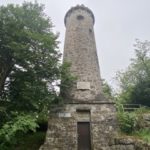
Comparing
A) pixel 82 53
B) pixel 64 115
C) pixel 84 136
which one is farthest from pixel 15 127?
pixel 82 53

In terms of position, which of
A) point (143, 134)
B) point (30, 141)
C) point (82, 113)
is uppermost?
point (82, 113)

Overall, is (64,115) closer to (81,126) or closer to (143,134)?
(81,126)

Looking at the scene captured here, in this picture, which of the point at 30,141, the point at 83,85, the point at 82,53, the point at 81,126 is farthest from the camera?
the point at 82,53

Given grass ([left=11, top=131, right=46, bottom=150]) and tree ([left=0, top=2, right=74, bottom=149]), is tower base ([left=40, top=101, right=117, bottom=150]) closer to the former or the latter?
tree ([left=0, top=2, right=74, bottom=149])

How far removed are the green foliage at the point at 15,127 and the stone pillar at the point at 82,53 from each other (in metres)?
3.85

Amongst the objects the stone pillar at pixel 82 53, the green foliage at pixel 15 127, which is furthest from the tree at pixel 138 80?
the green foliage at pixel 15 127

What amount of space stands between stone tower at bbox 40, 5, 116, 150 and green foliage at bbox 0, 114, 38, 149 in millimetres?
1841

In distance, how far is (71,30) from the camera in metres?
16.5

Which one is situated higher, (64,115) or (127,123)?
(64,115)

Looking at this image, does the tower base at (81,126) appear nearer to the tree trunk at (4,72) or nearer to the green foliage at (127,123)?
the green foliage at (127,123)

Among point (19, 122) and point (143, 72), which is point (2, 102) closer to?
point (19, 122)

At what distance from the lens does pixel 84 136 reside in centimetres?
1189

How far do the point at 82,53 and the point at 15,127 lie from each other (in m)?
7.53

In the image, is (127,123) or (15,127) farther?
(127,123)
